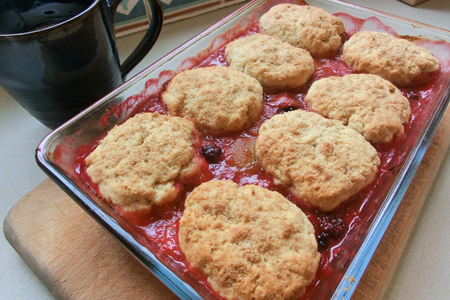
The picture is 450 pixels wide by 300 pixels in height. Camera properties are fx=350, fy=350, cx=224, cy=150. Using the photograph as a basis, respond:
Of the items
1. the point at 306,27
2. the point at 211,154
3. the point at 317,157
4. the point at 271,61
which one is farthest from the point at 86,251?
the point at 306,27

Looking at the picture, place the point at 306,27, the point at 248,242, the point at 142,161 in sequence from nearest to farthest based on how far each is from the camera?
the point at 248,242 < the point at 142,161 < the point at 306,27

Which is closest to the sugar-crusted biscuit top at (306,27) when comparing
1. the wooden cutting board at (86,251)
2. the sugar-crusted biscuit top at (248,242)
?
the wooden cutting board at (86,251)

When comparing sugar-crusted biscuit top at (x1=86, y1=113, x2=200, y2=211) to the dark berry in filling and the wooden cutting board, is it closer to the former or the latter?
the dark berry in filling

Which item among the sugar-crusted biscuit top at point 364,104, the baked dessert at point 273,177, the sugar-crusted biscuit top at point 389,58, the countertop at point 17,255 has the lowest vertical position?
the countertop at point 17,255

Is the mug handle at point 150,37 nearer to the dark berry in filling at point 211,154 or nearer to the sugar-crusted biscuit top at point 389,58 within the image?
the dark berry in filling at point 211,154

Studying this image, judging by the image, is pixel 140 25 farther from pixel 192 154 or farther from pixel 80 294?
pixel 80 294

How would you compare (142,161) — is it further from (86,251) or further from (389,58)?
(389,58)
